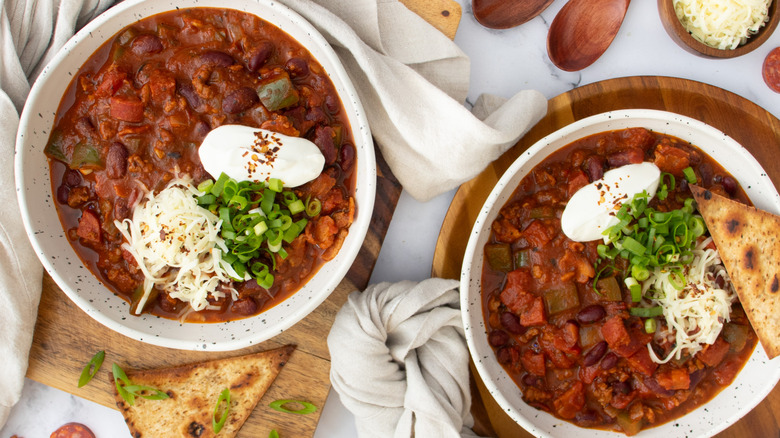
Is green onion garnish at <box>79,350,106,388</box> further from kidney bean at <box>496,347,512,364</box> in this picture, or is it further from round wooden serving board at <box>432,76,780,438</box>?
kidney bean at <box>496,347,512,364</box>

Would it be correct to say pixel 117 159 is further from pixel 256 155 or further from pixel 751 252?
pixel 751 252

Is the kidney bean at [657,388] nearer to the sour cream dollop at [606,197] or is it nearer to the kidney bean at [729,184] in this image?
the sour cream dollop at [606,197]

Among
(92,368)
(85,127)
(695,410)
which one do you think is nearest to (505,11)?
(85,127)

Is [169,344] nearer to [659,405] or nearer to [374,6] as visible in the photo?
[374,6]

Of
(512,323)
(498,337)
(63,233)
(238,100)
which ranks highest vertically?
(238,100)

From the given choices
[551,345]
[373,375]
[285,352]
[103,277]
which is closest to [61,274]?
[103,277]

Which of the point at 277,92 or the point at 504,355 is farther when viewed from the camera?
the point at 504,355
